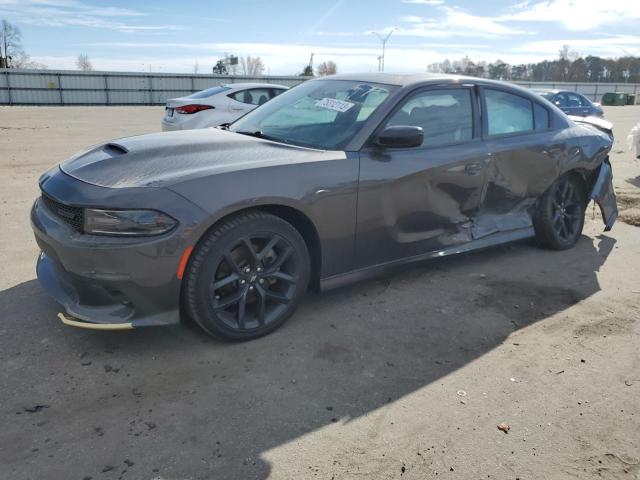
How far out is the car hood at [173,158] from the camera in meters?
3.06

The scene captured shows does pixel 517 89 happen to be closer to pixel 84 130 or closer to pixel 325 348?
pixel 325 348

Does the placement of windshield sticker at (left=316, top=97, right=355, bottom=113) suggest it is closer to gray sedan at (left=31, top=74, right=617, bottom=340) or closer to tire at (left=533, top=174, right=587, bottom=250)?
gray sedan at (left=31, top=74, right=617, bottom=340)

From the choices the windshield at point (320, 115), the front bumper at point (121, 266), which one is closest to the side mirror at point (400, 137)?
the windshield at point (320, 115)

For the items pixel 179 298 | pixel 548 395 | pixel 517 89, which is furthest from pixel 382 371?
pixel 517 89

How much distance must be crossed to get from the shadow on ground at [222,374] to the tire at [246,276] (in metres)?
0.15

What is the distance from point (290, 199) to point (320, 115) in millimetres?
997

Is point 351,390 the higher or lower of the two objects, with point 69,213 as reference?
lower

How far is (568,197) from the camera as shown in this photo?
5.33m

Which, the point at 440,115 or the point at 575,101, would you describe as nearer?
the point at 440,115

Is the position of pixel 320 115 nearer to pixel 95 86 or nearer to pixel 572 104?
pixel 572 104

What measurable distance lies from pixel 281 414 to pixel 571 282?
3.02 meters

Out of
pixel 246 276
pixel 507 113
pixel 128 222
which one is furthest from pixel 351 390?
pixel 507 113

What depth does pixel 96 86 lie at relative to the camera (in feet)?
114

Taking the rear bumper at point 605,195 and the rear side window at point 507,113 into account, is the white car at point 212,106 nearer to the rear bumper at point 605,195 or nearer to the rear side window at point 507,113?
the rear side window at point 507,113
